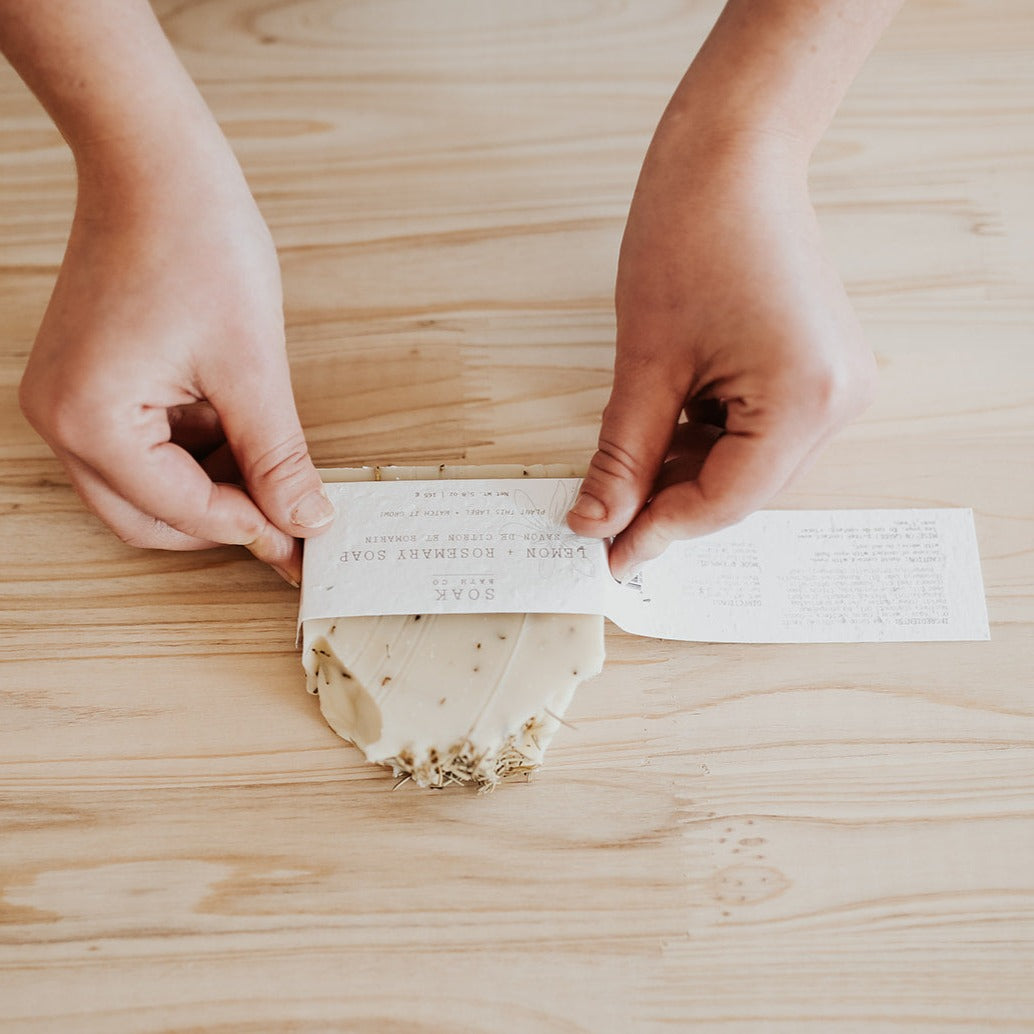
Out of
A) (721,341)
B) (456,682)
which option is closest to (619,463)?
(721,341)

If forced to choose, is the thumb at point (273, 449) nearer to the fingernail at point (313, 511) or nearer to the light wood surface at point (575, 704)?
the fingernail at point (313, 511)

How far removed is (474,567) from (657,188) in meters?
0.36

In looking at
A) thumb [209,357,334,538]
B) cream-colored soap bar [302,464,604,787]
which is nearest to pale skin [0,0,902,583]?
thumb [209,357,334,538]

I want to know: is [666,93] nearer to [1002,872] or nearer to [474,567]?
[474,567]

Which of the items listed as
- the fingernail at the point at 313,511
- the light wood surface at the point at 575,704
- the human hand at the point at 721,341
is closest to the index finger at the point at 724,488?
the human hand at the point at 721,341

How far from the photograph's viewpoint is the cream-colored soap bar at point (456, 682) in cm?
77

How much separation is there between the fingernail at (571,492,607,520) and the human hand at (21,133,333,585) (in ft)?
0.78

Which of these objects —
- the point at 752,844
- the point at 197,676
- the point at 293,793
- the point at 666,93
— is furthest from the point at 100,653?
the point at 666,93

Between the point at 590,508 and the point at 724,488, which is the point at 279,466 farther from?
the point at 724,488

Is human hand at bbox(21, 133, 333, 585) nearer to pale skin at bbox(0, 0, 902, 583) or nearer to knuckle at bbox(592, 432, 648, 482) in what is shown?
pale skin at bbox(0, 0, 902, 583)

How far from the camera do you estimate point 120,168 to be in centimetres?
69

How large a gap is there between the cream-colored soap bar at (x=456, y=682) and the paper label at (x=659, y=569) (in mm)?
26

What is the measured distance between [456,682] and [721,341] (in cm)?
37

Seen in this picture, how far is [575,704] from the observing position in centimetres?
83
